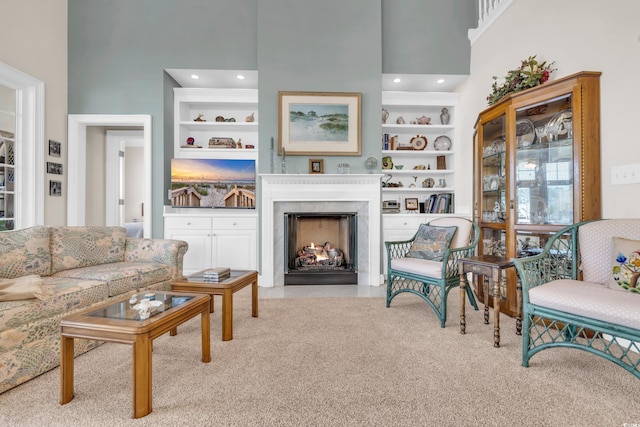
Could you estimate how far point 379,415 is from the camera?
140cm

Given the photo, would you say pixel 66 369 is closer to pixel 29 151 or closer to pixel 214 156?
pixel 29 151

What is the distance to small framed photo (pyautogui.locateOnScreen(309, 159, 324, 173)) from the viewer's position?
13.3ft

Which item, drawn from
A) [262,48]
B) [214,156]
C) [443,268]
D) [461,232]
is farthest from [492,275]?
[214,156]

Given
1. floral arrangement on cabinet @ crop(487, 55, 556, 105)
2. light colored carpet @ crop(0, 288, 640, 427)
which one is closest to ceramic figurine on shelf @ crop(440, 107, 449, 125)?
floral arrangement on cabinet @ crop(487, 55, 556, 105)

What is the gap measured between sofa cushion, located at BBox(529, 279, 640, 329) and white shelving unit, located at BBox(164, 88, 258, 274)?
3253mm

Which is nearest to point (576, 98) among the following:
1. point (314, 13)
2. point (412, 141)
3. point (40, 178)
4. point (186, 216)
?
point (412, 141)

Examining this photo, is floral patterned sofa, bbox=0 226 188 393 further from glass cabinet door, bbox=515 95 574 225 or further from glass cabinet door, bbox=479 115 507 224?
glass cabinet door, bbox=515 95 574 225

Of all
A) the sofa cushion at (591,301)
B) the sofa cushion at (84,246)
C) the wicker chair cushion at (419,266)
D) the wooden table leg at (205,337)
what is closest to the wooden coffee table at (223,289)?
the wooden table leg at (205,337)

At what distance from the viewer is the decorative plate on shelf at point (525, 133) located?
276 centimetres

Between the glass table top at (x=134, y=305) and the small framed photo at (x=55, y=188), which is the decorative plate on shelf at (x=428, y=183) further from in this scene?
the small framed photo at (x=55, y=188)

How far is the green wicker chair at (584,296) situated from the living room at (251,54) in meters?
2.11

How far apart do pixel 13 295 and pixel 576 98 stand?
3.97 m

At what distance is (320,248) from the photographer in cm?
430

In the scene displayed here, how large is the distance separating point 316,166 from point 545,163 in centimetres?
242
